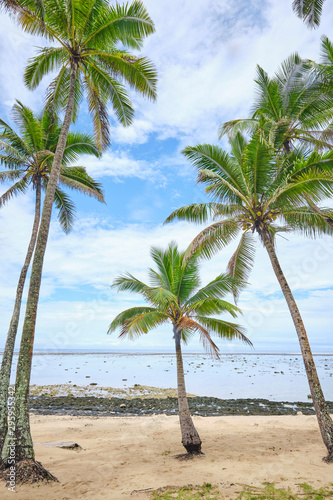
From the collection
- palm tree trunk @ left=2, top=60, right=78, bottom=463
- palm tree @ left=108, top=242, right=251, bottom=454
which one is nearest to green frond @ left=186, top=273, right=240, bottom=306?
palm tree @ left=108, top=242, right=251, bottom=454

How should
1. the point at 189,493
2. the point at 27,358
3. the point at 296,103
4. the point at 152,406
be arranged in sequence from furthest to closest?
the point at 152,406, the point at 296,103, the point at 27,358, the point at 189,493

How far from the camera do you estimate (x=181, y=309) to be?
1003 centimetres

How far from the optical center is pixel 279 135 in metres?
10.6

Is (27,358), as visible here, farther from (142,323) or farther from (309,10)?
(309,10)

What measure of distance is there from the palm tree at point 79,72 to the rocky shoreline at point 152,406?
1131 cm

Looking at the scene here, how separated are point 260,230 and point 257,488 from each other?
680 centimetres

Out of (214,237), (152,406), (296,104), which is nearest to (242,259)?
(214,237)

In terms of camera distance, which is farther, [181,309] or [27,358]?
[181,309]

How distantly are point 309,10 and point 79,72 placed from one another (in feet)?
24.2

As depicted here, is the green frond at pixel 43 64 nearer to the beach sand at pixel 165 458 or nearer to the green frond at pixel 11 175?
the green frond at pixel 11 175

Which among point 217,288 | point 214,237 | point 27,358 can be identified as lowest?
point 27,358

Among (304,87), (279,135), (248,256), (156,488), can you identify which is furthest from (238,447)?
(304,87)

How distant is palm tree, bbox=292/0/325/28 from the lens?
322 inches

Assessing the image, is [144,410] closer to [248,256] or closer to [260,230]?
[248,256]
